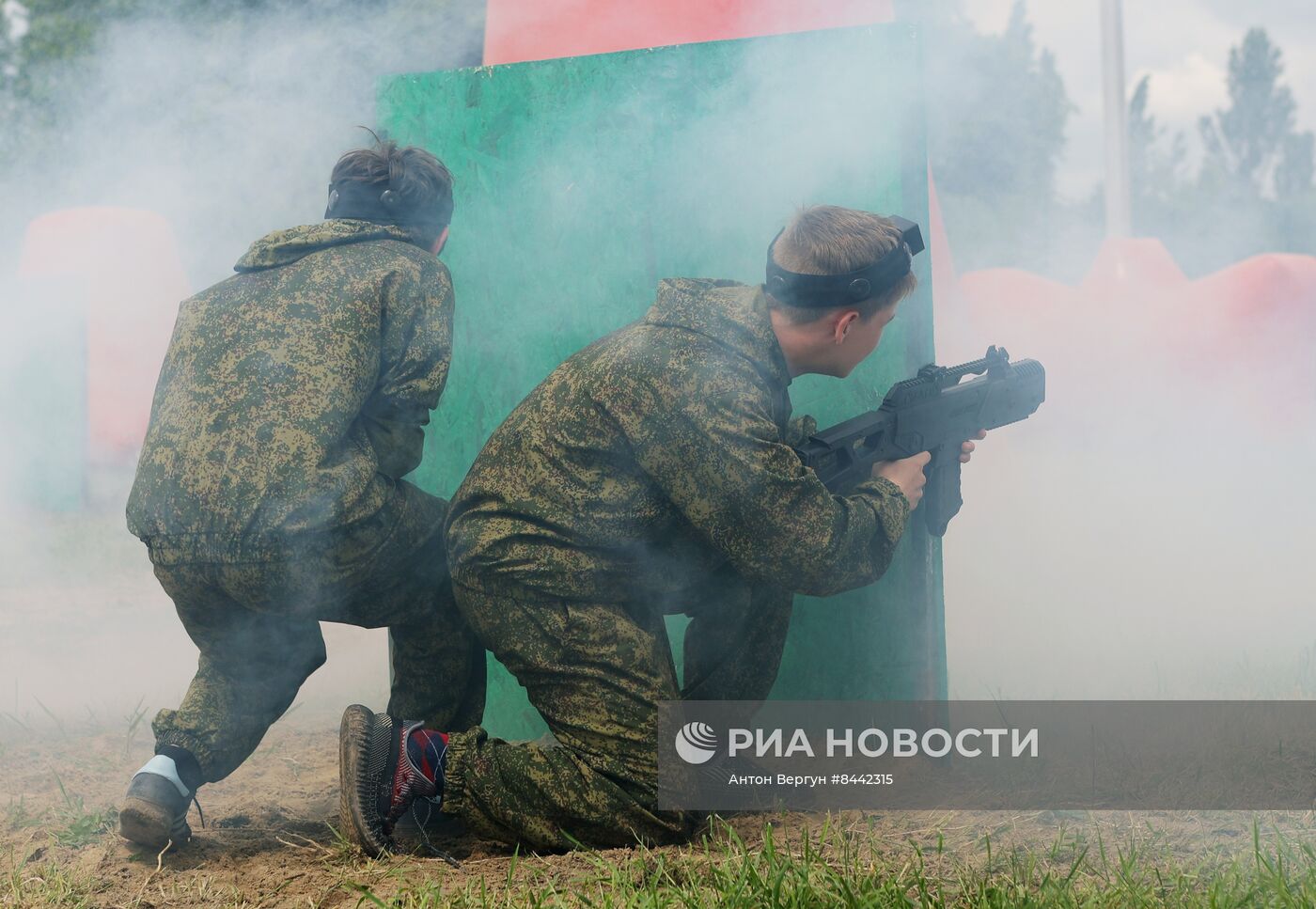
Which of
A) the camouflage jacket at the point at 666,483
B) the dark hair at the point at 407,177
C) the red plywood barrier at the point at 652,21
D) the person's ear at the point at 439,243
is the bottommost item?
the camouflage jacket at the point at 666,483

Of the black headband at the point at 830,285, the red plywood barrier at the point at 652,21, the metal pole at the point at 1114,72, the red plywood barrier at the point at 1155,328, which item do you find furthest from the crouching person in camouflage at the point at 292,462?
the metal pole at the point at 1114,72

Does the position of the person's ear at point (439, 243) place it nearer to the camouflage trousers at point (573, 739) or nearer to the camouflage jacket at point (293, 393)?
the camouflage jacket at point (293, 393)

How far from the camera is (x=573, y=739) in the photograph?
2613 mm

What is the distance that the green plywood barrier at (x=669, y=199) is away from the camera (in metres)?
3.29

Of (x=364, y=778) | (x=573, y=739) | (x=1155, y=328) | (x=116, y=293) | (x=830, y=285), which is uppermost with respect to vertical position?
(x=116, y=293)

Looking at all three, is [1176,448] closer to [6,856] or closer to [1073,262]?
[1073,262]

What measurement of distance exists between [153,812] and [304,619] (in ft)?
1.64

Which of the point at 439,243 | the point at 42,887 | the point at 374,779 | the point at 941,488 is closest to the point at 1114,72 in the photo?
the point at 941,488

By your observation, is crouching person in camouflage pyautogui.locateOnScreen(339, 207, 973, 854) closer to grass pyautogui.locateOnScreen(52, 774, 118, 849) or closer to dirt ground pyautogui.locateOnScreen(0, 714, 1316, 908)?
dirt ground pyautogui.locateOnScreen(0, 714, 1316, 908)

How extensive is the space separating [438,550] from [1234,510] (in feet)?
12.6

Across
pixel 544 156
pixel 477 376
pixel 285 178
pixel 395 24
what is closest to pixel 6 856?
pixel 477 376

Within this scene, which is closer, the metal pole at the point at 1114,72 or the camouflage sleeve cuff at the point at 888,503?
the camouflage sleeve cuff at the point at 888,503

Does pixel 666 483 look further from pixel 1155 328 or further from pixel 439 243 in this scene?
pixel 1155 328

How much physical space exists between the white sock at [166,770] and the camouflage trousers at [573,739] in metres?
0.57
